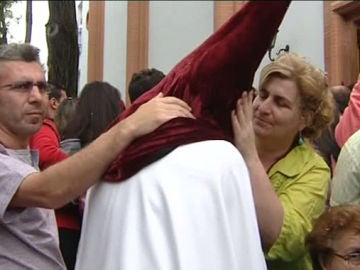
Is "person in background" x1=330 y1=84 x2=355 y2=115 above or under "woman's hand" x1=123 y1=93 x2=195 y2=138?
under

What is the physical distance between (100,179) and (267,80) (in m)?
0.83

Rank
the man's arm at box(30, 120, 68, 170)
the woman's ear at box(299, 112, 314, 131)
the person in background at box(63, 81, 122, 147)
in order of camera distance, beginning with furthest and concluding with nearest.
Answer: the person in background at box(63, 81, 122, 147)
the man's arm at box(30, 120, 68, 170)
the woman's ear at box(299, 112, 314, 131)

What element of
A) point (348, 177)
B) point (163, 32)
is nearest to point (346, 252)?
point (348, 177)

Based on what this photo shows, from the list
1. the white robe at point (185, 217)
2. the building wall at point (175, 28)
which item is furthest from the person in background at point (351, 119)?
the building wall at point (175, 28)

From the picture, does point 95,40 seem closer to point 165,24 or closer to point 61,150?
point 165,24

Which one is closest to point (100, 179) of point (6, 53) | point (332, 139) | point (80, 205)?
point (6, 53)

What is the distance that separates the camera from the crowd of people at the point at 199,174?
1789mm

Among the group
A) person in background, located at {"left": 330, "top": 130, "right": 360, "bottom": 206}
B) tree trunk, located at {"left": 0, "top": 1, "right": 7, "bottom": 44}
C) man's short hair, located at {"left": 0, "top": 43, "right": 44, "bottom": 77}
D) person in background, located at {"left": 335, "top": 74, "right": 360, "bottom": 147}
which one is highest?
tree trunk, located at {"left": 0, "top": 1, "right": 7, "bottom": 44}

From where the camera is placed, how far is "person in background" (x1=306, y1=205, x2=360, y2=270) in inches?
94.3

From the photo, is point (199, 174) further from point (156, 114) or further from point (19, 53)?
point (19, 53)

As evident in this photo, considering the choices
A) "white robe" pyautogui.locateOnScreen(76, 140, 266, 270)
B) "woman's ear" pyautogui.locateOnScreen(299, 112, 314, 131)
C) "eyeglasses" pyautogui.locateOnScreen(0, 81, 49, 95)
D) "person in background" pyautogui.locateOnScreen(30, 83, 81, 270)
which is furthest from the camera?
"person in background" pyautogui.locateOnScreen(30, 83, 81, 270)

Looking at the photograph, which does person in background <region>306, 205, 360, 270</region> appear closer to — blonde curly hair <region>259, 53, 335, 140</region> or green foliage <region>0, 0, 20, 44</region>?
blonde curly hair <region>259, 53, 335, 140</region>

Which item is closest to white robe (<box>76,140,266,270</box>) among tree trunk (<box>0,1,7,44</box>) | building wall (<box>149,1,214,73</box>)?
tree trunk (<box>0,1,7,44</box>)

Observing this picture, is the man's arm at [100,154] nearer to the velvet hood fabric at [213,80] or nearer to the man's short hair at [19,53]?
the velvet hood fabric at [213,80]
